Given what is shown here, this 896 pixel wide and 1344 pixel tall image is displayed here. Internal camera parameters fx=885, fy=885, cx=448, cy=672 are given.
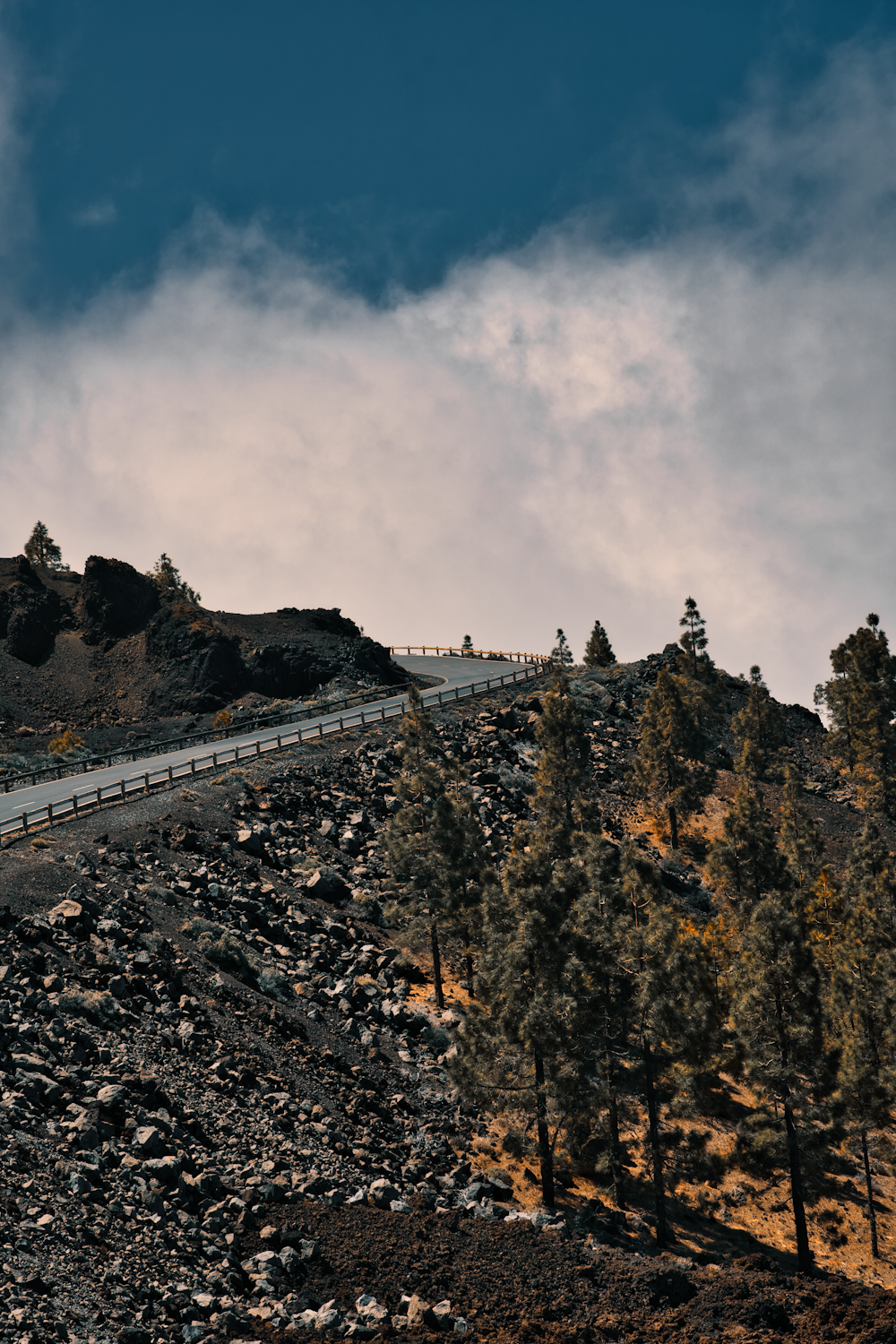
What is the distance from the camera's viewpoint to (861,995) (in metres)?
31.9

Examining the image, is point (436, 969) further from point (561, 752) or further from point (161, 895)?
point (561, 752)

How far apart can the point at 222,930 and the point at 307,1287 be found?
1518 centimetres

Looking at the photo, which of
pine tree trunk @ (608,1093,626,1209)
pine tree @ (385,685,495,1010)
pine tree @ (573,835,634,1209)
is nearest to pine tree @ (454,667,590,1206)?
pine tree @ (573,835,634,1209)

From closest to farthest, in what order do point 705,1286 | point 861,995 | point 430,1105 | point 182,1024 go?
point 705,1286, point 182,1024, point 430,1105, point 861,995

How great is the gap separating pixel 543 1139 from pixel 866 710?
6606cm

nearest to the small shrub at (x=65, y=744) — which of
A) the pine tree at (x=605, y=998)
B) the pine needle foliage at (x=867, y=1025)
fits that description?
the pine tree at (x=605, y=998)

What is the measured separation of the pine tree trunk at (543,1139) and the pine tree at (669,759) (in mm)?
38439

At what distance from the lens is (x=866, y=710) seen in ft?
265

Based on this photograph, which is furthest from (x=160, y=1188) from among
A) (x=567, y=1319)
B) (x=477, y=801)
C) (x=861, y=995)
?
(x=477, y=801)

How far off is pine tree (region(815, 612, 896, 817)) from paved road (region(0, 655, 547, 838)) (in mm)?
30633

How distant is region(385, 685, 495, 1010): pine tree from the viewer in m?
34.2

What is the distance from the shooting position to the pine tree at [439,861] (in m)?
34.2

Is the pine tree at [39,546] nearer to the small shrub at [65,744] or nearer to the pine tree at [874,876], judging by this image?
the small shrub at [65,744]

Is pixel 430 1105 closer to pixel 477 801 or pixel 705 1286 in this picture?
pixel 705 1286
